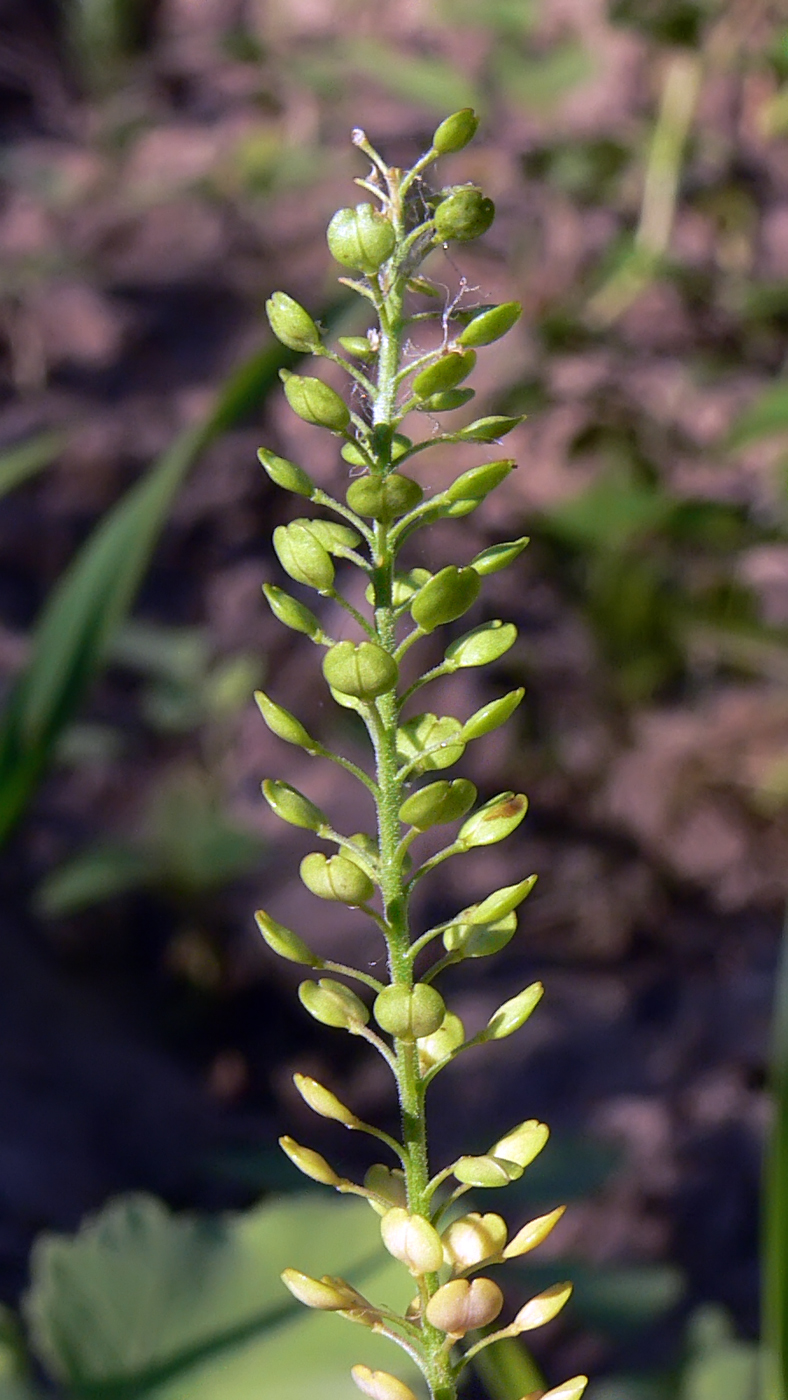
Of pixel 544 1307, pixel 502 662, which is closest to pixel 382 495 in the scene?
pixel 544 1307

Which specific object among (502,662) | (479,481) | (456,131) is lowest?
(479,481)

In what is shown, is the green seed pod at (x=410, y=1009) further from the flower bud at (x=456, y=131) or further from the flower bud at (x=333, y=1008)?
the flower bud at (x=456, y=131)

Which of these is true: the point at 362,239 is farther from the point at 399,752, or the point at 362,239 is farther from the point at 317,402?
the point at 399,752

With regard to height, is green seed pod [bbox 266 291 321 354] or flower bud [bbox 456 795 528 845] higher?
green seed pod [bbox 266 291 321 354]

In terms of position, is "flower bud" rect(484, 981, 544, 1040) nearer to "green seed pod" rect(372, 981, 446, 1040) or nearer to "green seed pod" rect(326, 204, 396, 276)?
"green seed pod" rect(372, 981, 446, 1040)

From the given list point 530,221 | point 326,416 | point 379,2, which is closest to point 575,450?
point 530,221

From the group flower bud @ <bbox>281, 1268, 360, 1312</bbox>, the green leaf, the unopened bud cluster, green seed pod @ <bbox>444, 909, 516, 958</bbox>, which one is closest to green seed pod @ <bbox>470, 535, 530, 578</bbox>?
the unopened bud cluster
